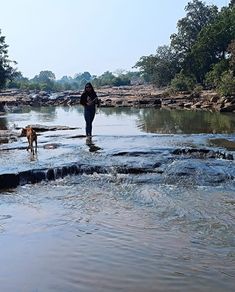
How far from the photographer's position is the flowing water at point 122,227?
4.86 metres

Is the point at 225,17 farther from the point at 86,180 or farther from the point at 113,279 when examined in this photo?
the point at 113,279

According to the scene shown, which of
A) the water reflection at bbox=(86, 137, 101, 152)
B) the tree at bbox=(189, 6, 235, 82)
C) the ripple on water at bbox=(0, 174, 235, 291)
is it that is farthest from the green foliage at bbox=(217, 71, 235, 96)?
the ripple on water at bbox=(0, 174, 235, 291)

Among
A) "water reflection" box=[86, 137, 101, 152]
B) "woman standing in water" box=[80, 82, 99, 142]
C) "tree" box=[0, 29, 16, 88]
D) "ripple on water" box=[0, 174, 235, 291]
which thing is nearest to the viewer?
"ripple on water" box=[0, 174, 235, 291]

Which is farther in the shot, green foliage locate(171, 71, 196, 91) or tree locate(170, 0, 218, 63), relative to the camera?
tree locate(170, 0, 218, 63)

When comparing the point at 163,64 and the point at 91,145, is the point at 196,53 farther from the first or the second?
the point at 91,145

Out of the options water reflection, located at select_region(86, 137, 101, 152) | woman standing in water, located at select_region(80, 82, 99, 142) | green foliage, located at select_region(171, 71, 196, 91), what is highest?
green foliage, located at select_region(171, 71, 196, 91)

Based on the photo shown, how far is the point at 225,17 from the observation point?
183 feet

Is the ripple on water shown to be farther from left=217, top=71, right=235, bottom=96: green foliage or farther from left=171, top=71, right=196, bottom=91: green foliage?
left=171, top=71, right=196, bottom=91: green foliage

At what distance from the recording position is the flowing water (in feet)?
16.0

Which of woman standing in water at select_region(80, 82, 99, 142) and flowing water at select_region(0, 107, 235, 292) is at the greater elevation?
woman standing in water at select_region(80, 82, 99, 142)

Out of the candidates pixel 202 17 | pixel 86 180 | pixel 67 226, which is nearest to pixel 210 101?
pixel 86 180

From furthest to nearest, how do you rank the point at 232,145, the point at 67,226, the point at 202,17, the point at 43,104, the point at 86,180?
the point at 202,17
the point at 43,104
the point at 232,145
the point at 86,180
the point at 67,226

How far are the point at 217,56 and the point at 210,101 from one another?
2226cm

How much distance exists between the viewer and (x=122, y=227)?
6.55 meters
